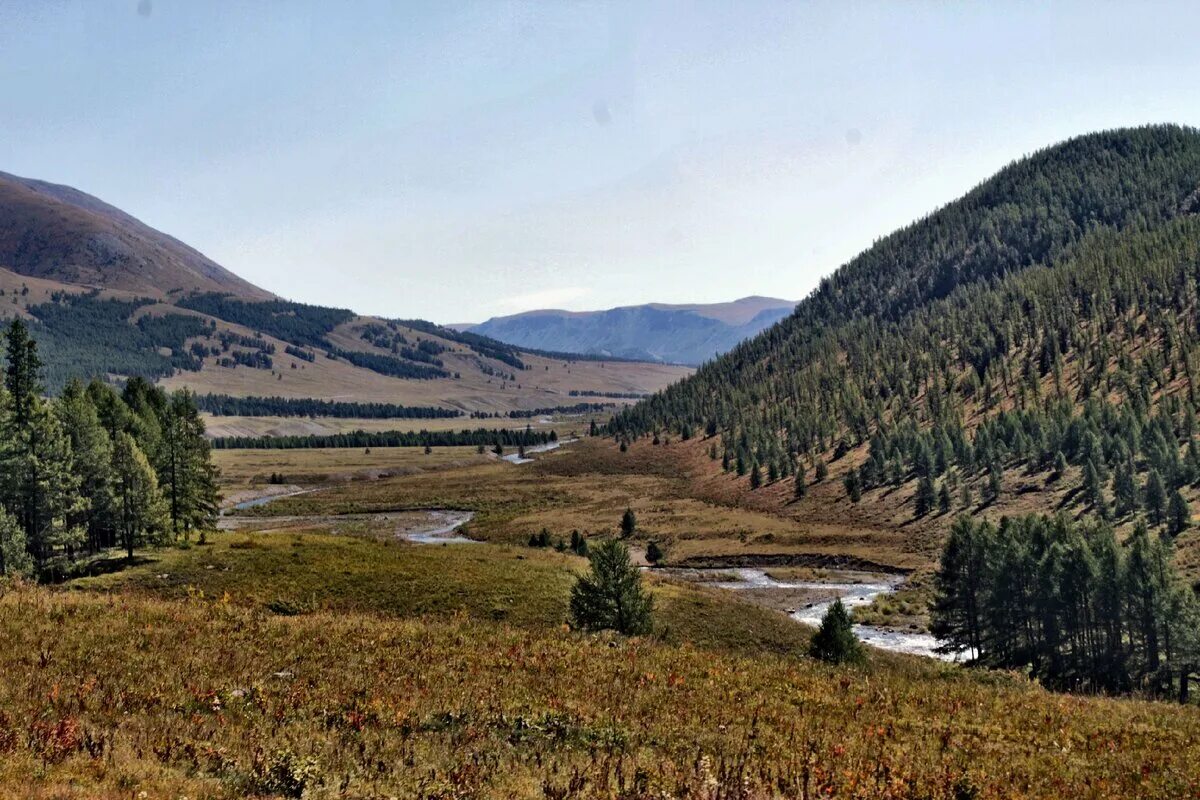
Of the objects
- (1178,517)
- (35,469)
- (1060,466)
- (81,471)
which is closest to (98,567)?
(35,469)

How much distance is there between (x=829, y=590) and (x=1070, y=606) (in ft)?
95.7

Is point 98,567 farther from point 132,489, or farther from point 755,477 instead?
point 755,477

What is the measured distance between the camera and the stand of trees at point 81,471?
4625 centimetres

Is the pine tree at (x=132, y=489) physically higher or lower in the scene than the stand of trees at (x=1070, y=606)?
higher

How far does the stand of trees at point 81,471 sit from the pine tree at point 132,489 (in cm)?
7

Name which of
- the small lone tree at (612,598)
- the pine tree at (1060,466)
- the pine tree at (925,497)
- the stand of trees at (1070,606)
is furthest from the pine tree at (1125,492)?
the small lone tree at (612,598)

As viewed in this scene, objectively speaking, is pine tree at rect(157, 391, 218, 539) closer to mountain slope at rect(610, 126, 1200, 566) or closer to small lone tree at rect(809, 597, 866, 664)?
small lone tree at rect(809, 597, 866, 664)

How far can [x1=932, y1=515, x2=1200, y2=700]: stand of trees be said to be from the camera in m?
47.9

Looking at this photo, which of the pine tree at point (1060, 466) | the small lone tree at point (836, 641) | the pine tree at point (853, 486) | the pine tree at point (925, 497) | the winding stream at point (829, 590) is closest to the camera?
the small lone tree at point (836, 641)

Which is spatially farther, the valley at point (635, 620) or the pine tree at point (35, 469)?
the pine tree at point (35, 469)

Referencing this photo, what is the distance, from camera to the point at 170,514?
199ft

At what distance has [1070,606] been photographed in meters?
51.3

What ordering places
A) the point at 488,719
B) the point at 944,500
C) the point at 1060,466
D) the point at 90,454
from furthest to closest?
1. the point at 944,500
2. the point at 1060,466
3. the point at 90,454
4. the point at 488,719

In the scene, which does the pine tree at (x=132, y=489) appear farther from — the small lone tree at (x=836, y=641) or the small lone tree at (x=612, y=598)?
the small lone tree at (x=836, y=641)
